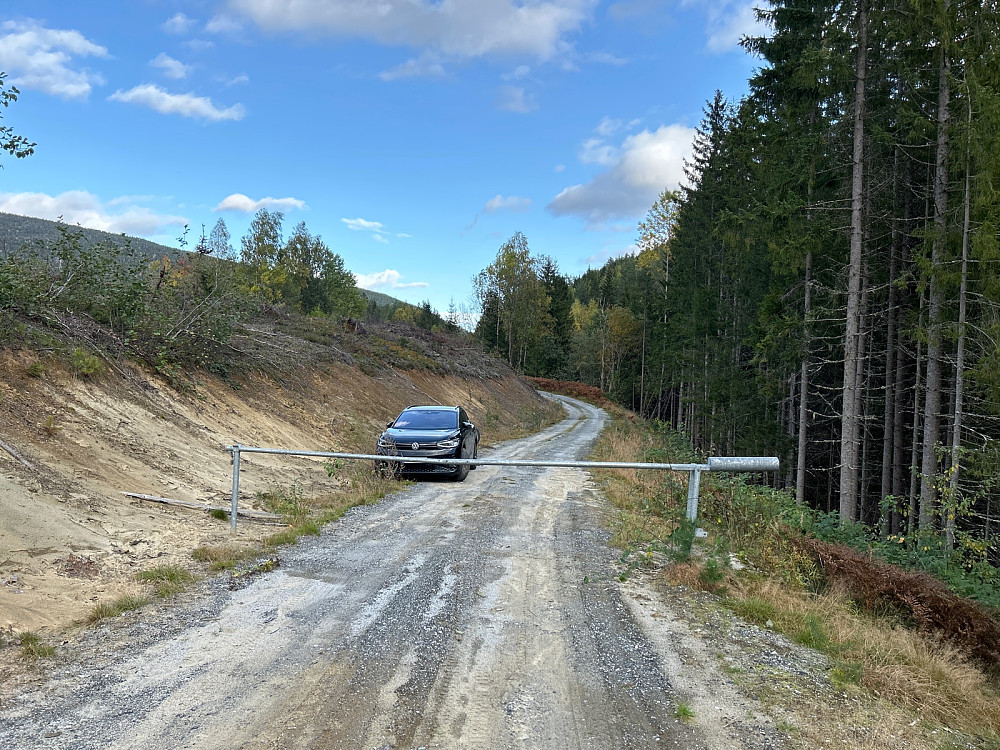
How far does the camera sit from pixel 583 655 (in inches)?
169

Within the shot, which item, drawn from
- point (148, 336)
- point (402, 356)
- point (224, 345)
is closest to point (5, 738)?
point (148, 336)

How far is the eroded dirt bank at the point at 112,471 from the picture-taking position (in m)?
5.41

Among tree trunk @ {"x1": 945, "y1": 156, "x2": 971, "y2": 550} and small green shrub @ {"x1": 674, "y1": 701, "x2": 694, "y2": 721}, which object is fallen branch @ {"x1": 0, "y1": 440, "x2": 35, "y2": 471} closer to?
small green shrub @ {"x1": 674, "y1": 701, "x2": 694, "y2": 721}

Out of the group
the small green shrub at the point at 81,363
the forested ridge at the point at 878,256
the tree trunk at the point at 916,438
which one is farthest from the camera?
the tree trunk at the point at 916,438

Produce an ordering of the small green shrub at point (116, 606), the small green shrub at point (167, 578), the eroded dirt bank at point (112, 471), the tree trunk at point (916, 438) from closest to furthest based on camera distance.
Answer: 1. the small green shrub at point (116, 606)
2. the small green shrub at point (167, 578)
3. the eroded dirt bank at point (112, 471)
4. the tree trunk at point (916, 438)

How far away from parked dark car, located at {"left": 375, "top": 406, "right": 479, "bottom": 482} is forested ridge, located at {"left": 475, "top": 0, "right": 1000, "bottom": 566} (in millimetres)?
8397

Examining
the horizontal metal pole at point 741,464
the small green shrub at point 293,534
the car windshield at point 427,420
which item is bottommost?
the small green shrub at point 293,534

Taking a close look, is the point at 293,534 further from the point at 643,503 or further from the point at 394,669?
the point at 643,503

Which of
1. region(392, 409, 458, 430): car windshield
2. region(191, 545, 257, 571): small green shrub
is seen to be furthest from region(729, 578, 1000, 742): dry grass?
region(392, 409, 458, 430): car windshield

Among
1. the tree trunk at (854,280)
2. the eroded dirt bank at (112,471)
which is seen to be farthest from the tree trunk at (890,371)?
the eroded dirt bank at (112,471)

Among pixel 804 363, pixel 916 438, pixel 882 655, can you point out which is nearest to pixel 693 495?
pixel 882 655

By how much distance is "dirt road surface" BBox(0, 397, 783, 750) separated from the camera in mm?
3209

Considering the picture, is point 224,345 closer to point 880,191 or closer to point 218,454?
point 218,454

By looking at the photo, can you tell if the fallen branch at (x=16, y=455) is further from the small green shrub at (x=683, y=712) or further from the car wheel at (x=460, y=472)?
the small green shrub at (x=683, y=712)
